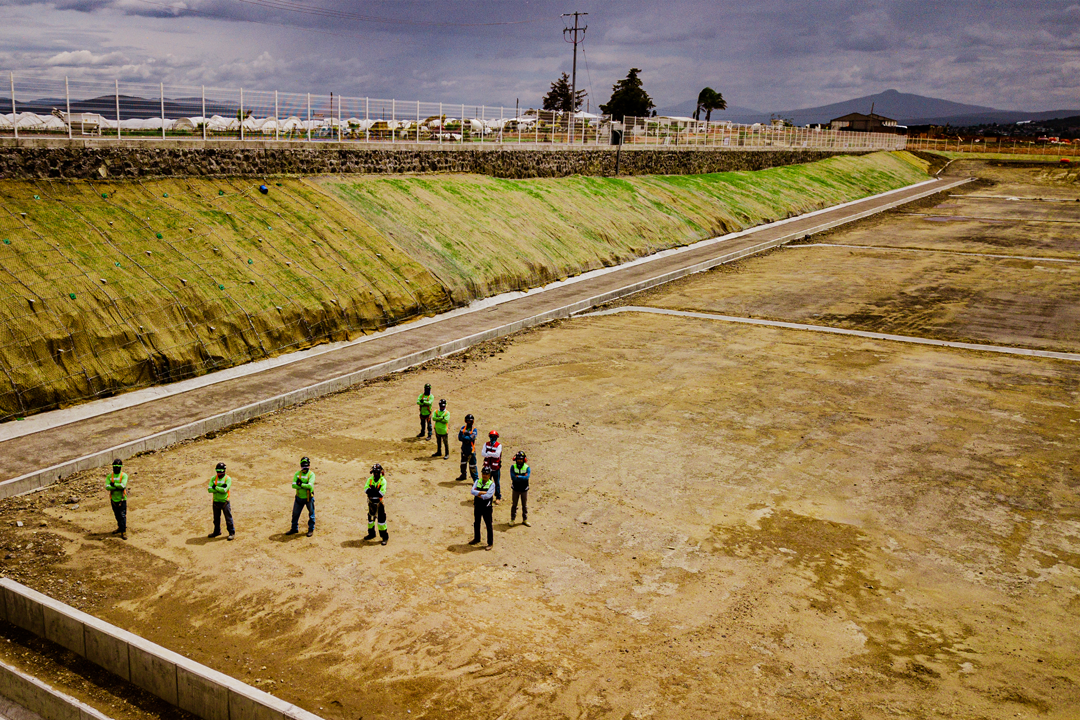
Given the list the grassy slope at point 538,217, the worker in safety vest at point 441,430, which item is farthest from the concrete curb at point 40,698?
the grassy slope at point 538,217

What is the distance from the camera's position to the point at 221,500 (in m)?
11.4

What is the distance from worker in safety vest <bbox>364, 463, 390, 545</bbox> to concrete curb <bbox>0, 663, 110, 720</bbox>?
4292mm

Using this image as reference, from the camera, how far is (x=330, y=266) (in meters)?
23.5

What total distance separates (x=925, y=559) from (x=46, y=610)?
38.5 ft

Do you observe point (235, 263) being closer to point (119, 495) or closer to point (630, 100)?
point (119, 495)

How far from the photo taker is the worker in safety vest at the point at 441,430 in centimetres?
1464

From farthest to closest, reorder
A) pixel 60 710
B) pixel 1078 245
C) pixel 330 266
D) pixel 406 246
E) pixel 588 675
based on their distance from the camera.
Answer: pixel 1078 245 < pixel 406 246 < pixel 330 266 < pixel 588 675 < pixel 60 710

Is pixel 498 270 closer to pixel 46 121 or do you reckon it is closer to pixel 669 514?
pixel 46 121

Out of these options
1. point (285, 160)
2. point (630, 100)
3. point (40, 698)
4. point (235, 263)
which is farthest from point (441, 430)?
point (630, 100)

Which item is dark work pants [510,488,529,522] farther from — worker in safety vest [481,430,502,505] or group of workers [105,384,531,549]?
worker in safety vest [481,430,502,505]

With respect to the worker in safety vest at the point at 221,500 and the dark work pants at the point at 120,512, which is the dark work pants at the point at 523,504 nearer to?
the worker in safety vest at the point at 221,500

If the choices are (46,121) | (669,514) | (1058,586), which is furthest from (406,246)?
(1058,586)

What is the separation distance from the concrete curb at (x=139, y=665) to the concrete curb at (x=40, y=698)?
2 centimetres

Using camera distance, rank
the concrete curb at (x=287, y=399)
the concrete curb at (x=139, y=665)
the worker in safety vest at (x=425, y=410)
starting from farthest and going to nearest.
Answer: the worker in safety vest at (x=425, y=410) → the concrete curb at (x=287, y=399) → the concrete curb at (x=139, y=665)
